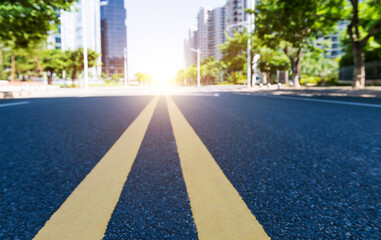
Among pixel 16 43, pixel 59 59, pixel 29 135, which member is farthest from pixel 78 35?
pixel 29 135

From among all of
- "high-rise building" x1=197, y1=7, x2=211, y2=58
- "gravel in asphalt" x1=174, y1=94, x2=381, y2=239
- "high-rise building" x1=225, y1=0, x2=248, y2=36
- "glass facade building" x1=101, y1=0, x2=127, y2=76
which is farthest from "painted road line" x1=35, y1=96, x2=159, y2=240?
"high-rise building" x1=197, y1=7, x2=211, y2=58

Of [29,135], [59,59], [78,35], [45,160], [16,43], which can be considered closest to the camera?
[45,160]

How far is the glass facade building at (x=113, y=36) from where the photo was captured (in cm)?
15312

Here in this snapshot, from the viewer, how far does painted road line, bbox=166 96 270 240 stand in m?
1.13

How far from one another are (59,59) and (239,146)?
5499 cm

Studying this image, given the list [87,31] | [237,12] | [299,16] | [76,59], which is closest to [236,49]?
[299,16]

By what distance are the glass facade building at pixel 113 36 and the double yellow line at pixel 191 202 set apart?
6176 inches

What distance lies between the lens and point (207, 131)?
3734 millimetres

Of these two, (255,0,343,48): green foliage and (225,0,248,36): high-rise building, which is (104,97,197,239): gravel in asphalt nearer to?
(255,0,343,48): green foliage

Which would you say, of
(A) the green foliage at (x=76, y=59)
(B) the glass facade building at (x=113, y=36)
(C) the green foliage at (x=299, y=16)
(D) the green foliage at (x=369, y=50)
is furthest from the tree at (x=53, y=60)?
(B) the glass facade building at (x=113, y=36)

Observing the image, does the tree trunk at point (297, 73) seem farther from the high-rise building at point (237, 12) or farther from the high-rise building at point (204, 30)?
the high-rise building at point (204, 30)

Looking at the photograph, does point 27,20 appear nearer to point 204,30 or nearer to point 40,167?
point 40,167

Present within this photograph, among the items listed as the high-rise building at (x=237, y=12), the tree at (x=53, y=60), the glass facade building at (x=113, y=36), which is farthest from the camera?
the glass facade building at (x=113, y=36)

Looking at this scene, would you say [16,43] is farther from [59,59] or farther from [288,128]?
[59,59]
